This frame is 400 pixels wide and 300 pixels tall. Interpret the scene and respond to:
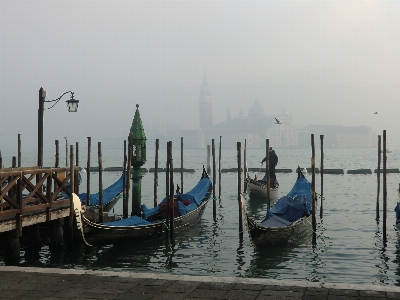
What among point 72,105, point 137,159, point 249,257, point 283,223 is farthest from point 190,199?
point 72,105

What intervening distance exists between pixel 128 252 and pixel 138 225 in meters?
0.65

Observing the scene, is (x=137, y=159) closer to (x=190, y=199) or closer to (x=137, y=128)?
(x=137, y=128)

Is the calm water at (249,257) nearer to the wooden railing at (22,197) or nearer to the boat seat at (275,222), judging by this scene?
the boat seat at (275,222)

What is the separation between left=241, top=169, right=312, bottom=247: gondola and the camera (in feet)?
34.7

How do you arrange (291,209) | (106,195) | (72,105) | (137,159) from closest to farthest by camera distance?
(72,105), (291,209), (137,159), (106,195)

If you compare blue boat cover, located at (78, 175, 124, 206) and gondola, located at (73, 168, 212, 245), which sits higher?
blue boat cover, located at (78, 175, 124, 206)

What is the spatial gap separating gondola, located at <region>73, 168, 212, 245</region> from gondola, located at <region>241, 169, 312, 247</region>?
1.99 metres

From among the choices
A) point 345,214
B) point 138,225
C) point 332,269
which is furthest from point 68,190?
point 345,214

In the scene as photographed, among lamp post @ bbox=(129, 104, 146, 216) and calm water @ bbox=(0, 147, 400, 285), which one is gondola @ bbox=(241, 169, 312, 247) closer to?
calm water @ bbox=(0, 147, 400, 285)

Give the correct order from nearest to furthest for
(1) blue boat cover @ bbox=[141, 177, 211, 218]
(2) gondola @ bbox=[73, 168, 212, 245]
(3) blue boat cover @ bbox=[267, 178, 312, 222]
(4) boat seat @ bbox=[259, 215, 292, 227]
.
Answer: (2) gondola @ bbox=[73, 168, 212, 245] < (4) boat seat @ bbox=[259, 215, 292, 227] < (3) blue boat cover @ bbox=[267, 178, 312, 222] < (1) blue boat cover @ bbox=[141, 177, 211, 218]

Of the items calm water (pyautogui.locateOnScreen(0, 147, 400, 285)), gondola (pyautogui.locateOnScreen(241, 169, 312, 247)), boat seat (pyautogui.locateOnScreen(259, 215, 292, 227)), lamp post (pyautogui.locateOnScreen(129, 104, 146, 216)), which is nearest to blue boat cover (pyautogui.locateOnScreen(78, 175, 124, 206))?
lamp post (pyautogui.locateOnScreen(129, 104, 146, 216))

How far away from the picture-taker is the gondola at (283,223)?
10.6 metres

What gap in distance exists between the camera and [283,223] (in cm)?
1152

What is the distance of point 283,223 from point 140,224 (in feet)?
10.7
